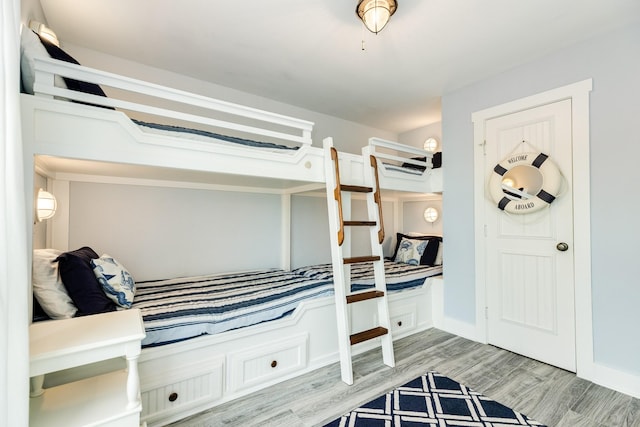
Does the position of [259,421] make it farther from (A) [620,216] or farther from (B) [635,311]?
(A) [620,216]

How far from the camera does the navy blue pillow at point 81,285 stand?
157cm

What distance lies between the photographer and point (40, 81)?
138 cm

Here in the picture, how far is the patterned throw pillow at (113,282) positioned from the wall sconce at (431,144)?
3.77 m

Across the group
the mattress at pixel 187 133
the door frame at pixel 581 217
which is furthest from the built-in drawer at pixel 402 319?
the mattress at pixel 187 133

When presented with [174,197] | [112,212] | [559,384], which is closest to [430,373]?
[559,384]

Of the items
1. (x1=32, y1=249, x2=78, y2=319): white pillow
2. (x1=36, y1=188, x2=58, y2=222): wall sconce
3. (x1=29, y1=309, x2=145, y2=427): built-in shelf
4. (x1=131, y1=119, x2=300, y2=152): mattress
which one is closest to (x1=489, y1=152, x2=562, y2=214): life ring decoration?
(x1=131, y1=119, x2=300, y2=152): mattress

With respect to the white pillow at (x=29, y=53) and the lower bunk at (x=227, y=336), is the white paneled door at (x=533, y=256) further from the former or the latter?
the white pillow at (x=29, y=53)

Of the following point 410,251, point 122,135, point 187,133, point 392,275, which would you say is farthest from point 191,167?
point 410,251

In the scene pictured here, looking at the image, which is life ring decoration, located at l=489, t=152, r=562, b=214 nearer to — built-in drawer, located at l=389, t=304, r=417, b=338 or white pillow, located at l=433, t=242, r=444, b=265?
white pillow, located at l=433, t=242, r=444, b=265

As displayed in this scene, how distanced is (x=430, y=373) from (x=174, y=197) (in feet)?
8.73

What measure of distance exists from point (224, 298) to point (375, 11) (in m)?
2.13

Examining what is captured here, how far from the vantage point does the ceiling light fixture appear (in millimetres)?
1760

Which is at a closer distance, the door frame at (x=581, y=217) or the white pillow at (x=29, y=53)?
the white pillow at (x=29, y=53)

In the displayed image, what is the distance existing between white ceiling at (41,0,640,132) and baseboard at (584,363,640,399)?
241cm
